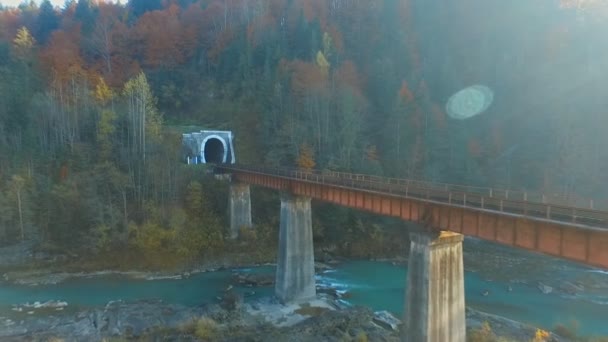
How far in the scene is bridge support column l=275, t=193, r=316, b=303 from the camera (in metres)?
33.2

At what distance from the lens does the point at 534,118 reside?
60938 millimetres

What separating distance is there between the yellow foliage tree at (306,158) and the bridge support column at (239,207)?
30.6 ft

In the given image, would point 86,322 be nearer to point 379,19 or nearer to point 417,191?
point 417,191

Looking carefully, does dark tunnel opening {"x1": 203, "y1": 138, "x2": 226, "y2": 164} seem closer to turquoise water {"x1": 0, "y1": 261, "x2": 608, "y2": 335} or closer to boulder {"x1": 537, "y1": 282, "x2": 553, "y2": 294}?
turquoise water {"x1": 0, "y1": 261, "x2": 608, "y2": 335}

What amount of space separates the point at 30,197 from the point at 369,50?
2414 inches

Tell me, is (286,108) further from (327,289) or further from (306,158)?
(327,289)

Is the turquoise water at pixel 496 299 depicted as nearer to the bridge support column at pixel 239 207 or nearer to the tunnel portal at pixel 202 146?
the bridge support column at pixel 239 207

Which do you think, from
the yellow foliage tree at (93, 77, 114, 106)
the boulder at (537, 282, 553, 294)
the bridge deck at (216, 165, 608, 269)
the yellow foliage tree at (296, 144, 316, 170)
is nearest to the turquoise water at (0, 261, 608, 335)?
the boulder at (537, 282, 553, 294)

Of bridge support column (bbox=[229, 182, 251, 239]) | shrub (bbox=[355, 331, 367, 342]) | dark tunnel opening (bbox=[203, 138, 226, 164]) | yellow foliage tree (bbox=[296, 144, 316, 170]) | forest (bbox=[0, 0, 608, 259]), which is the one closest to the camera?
→ shrub (bbox=[355, 331, 367, 342])

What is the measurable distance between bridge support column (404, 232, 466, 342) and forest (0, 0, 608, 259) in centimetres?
2964

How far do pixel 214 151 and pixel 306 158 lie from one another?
20223mm

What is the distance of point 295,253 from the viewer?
33.5 metres

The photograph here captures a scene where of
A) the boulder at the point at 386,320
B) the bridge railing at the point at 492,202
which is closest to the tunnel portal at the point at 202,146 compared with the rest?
the bridge railing at the point at 492,202

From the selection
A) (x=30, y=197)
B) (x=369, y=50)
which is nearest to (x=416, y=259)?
(x=30, y=197)
